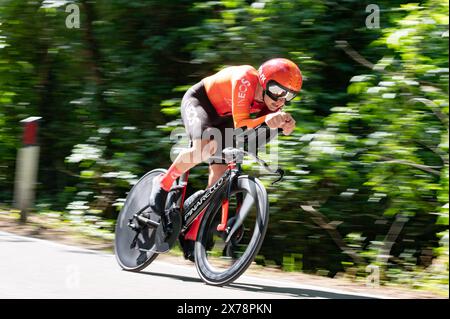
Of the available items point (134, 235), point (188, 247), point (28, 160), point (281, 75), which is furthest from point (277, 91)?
point (28, 160)

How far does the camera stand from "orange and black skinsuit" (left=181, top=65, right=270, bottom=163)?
5.68m

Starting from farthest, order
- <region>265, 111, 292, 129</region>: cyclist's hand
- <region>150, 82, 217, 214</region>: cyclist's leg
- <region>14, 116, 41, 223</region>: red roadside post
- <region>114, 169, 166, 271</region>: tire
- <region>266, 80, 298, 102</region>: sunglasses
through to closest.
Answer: <region>14, 116, 41, 223</region>: red roadside post
<region>114, 169, 166, 271</region>: tire
<region>150, 82, 217, 214</region>: cyclist's leg
<region>266, 80, 298, 102</region>: sunglasses
<region>265, 111, 292, 129</region>: cyclist's hand

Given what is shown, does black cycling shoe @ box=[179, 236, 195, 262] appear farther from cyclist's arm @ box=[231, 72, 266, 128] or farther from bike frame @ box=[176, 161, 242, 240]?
cyclist's arm @ box=[231, 72, 266, 128]

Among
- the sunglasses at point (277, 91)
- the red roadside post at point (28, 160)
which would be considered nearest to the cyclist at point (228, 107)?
the sunglasses at point (277, 91)

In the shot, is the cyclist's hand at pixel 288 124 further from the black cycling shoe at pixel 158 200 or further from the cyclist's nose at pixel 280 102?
the black cycling shoe at pixel 158 200

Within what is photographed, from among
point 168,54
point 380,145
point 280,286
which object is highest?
point 168,54

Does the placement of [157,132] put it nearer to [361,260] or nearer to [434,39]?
[361,260]

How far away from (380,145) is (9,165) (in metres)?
6.07

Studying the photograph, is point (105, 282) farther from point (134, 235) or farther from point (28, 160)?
point (28, 160)

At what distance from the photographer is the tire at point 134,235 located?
6617mm

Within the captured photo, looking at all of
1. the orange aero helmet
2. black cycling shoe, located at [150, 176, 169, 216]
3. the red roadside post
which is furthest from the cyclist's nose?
the red roadside post

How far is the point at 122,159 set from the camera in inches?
376

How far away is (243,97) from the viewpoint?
5.67 m
